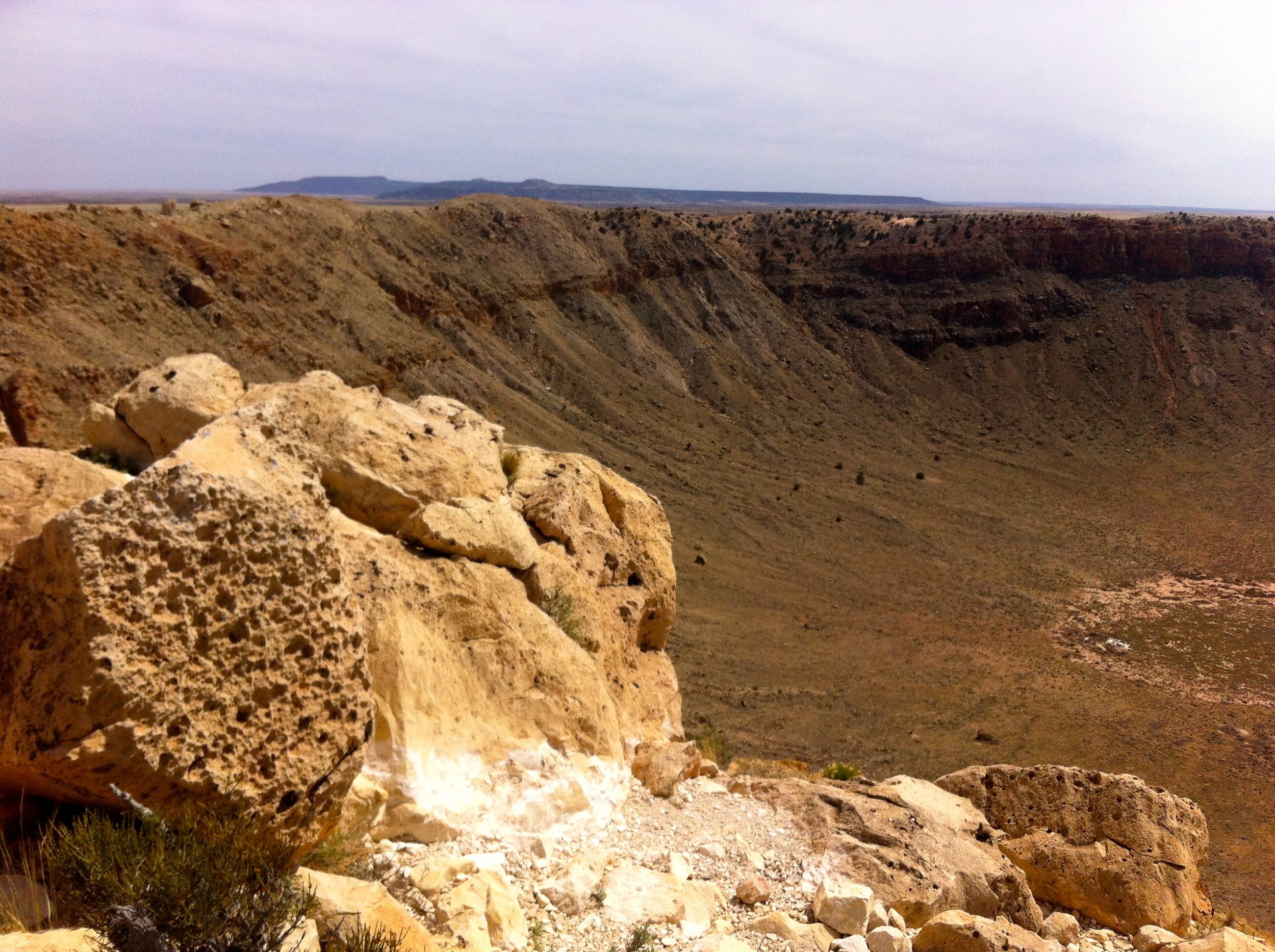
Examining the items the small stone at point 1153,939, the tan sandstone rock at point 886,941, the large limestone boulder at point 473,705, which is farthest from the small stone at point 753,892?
the small stone at point 1153,939

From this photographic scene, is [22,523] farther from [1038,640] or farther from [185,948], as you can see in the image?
[1038,640]

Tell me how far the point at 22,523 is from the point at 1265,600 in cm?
3805

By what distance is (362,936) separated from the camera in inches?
171

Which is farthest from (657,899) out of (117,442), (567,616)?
(117,442)

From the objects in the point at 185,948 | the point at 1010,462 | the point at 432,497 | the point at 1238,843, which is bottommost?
the point at 1238,843

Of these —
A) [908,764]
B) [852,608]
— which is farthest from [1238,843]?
[852,608]

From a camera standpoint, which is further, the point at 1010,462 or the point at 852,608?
the point at 1010,462

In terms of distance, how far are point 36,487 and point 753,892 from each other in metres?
6.16

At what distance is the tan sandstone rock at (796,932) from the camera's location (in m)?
5.87

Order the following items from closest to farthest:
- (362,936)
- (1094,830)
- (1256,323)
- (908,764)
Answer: (362,936) < (1094,830) < (908,764) < (1256,323)

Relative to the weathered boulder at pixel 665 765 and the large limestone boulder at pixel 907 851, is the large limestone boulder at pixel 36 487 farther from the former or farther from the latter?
the large limestone boulder at pixel 907 851

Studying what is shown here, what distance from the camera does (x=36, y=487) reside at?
250 inches

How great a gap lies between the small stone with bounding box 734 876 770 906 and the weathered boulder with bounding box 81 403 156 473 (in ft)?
27.5

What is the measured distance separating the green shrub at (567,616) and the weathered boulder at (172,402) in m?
4.29
